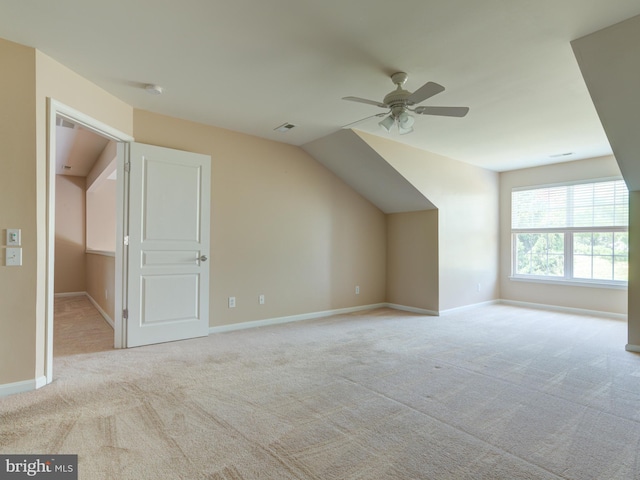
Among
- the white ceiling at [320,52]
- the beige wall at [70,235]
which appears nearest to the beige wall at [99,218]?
the beige wall at [70,235]

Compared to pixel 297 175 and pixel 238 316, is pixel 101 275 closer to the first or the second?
pixel 238 316

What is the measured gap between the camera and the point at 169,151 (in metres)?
3.77

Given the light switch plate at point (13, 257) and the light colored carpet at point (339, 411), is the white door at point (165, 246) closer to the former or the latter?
the light colored carpet at point (339, 411)

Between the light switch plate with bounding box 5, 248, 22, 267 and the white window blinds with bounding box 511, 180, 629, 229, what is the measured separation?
7.11 meters

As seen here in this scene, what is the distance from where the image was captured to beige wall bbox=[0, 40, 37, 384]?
94.2 inches

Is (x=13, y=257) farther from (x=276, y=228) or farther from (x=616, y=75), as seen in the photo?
(x=616, y=75)

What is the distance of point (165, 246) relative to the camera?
3.74 meters

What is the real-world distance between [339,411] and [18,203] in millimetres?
2729

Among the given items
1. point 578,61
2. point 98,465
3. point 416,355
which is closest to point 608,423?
point 416,355

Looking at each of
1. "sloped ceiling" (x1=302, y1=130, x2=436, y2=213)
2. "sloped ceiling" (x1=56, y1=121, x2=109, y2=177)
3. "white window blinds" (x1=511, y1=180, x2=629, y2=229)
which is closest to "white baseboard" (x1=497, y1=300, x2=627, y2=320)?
"white window blinds" (x1=511, y1=180, x2=629, y2=229)

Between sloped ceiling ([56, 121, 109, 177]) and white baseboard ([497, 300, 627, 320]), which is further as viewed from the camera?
white baseboard ([497, 300, 627, 320])

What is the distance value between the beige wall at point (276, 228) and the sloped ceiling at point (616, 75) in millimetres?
3403

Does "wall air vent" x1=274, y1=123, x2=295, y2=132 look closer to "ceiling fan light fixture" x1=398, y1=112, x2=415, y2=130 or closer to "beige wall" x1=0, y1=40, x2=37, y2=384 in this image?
"ceiling fan light fixture" x1=398, y1=112, x2=415, y2=130

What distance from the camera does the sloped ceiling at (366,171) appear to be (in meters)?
4.60
